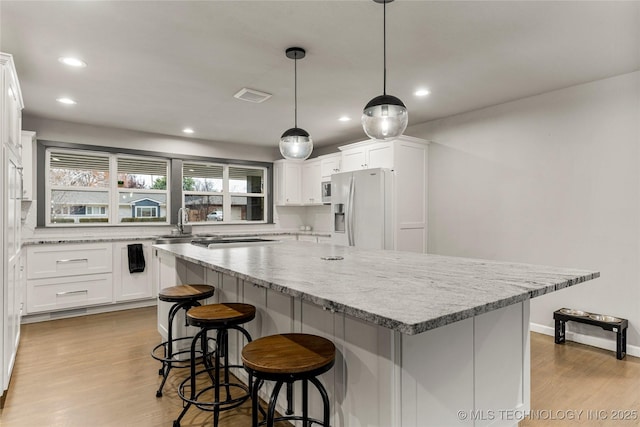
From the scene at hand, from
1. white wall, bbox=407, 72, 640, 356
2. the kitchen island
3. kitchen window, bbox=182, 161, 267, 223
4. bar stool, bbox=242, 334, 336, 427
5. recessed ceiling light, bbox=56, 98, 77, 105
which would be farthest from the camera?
kitchen window, bbox=182, 161, 267, 223

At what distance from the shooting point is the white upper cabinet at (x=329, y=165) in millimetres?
5449

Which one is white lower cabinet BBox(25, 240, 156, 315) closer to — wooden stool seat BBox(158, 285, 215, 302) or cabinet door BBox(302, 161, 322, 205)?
wooden stool seat BBox(158, 285, 215, 302)

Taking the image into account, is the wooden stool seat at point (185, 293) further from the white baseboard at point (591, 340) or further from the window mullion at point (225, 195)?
the window mullion at point (225, 195)

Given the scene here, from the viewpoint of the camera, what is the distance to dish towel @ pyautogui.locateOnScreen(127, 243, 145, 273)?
468cm

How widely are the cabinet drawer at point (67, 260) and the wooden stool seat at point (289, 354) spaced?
151 inches

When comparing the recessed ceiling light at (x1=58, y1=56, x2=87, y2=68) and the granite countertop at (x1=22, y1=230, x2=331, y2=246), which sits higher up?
the recessed ceiling light at (x1=58, y1=56, x2=87, y2=68)

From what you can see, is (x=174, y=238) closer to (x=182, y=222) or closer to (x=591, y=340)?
(x=182, y=222)

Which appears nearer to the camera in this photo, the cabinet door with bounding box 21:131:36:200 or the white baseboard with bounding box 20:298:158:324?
the cabinet door with bounding box 21:131:36:200

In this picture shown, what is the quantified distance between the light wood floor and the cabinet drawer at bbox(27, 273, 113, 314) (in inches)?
23.9

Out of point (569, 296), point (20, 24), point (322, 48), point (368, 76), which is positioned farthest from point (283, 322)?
point (569, 296)


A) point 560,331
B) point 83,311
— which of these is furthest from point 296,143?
point 83,311

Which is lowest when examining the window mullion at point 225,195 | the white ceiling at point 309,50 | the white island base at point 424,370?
the white island base at point 424,370

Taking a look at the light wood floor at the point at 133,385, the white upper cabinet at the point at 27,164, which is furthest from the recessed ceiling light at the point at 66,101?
the light wood floor at the point at 133,385

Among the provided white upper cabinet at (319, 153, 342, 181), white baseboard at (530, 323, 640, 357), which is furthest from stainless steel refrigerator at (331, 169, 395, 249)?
white baseboard at (530, 323, 640, 357)
